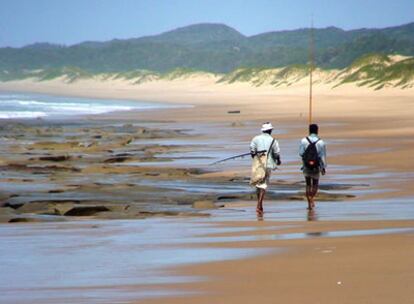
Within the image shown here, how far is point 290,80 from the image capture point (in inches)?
3376

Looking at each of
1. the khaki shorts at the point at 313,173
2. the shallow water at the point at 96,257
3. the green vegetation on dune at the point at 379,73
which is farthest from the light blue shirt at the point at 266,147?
the green vegetation on dune at the point at 379,73

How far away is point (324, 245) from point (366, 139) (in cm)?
1912

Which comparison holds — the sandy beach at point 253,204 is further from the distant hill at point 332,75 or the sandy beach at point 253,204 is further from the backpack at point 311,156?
the distant hill at point 332,75

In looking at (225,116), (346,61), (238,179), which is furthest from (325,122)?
(346,61)

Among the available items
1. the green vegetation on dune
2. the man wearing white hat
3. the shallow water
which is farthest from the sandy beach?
the green vegetation on dune

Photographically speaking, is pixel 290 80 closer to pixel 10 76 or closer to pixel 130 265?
pixel 130 265

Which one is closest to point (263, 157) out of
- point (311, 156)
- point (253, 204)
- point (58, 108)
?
point (311, 156)

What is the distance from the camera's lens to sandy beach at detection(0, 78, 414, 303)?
738 cm

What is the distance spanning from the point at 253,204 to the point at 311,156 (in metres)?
1.13

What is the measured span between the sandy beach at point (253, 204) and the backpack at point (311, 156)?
55 centimetres

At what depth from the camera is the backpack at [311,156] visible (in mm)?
13625

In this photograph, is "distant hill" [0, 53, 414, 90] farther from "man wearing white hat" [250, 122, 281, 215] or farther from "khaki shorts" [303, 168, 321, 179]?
"man wearing white hat" [250, 122, 281, 215]

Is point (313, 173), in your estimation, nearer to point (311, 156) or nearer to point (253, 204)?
point (311, 156)

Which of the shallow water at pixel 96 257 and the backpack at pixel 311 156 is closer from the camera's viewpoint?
the shallow water at pixel 96 257
